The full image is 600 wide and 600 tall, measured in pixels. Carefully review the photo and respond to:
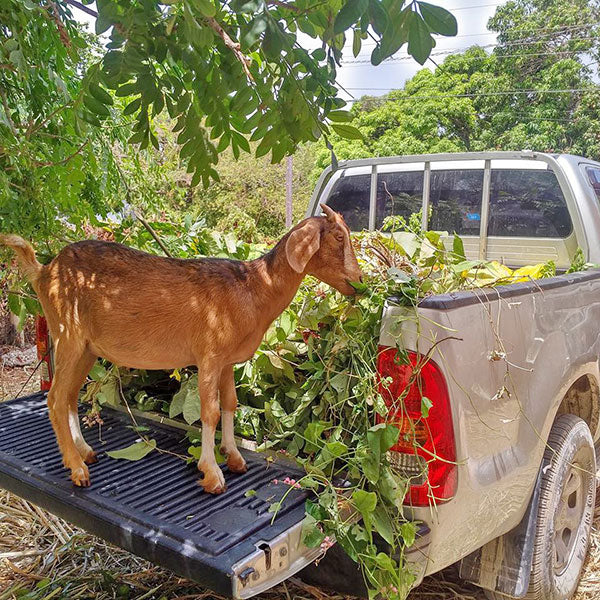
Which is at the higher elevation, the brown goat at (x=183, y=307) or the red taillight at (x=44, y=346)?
the brown goat at (x=183, y=307)

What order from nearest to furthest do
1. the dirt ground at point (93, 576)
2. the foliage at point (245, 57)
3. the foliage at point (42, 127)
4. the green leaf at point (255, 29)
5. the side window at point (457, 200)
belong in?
the foliage at point (245, 57) < the green leaf at point (255, 29) < the foliage at point (42, 127) < the dirt ground at point (93, 576) < the side window at point (457, 200)

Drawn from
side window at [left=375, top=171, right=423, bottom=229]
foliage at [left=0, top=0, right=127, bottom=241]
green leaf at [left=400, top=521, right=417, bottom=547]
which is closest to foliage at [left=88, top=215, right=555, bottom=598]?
green leaf at [left=400, top=521, right=417, bottom=547]

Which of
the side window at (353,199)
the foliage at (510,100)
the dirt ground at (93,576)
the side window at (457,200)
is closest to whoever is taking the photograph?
the dirt ground at (93,576)

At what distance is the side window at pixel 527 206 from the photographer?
157 inches

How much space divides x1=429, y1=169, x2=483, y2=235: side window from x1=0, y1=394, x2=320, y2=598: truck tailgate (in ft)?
8.71

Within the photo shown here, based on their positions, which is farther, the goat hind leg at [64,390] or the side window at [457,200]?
the side window at [457,200]

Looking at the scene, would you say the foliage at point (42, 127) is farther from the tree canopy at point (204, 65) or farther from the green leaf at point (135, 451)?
the green leaf at point (135, 451)

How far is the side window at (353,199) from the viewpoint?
194 inches

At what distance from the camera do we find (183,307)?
→ 2.31m

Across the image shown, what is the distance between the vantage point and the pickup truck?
1979 millimetres

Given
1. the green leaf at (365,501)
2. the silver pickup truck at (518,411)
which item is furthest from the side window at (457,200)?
the green leaf at (365,501)

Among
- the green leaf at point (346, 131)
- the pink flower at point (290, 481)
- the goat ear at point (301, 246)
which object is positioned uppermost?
the green leaf at point (346, 131)

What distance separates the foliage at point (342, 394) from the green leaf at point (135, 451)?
0.02m

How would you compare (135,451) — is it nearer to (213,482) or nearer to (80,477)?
(80,477)
